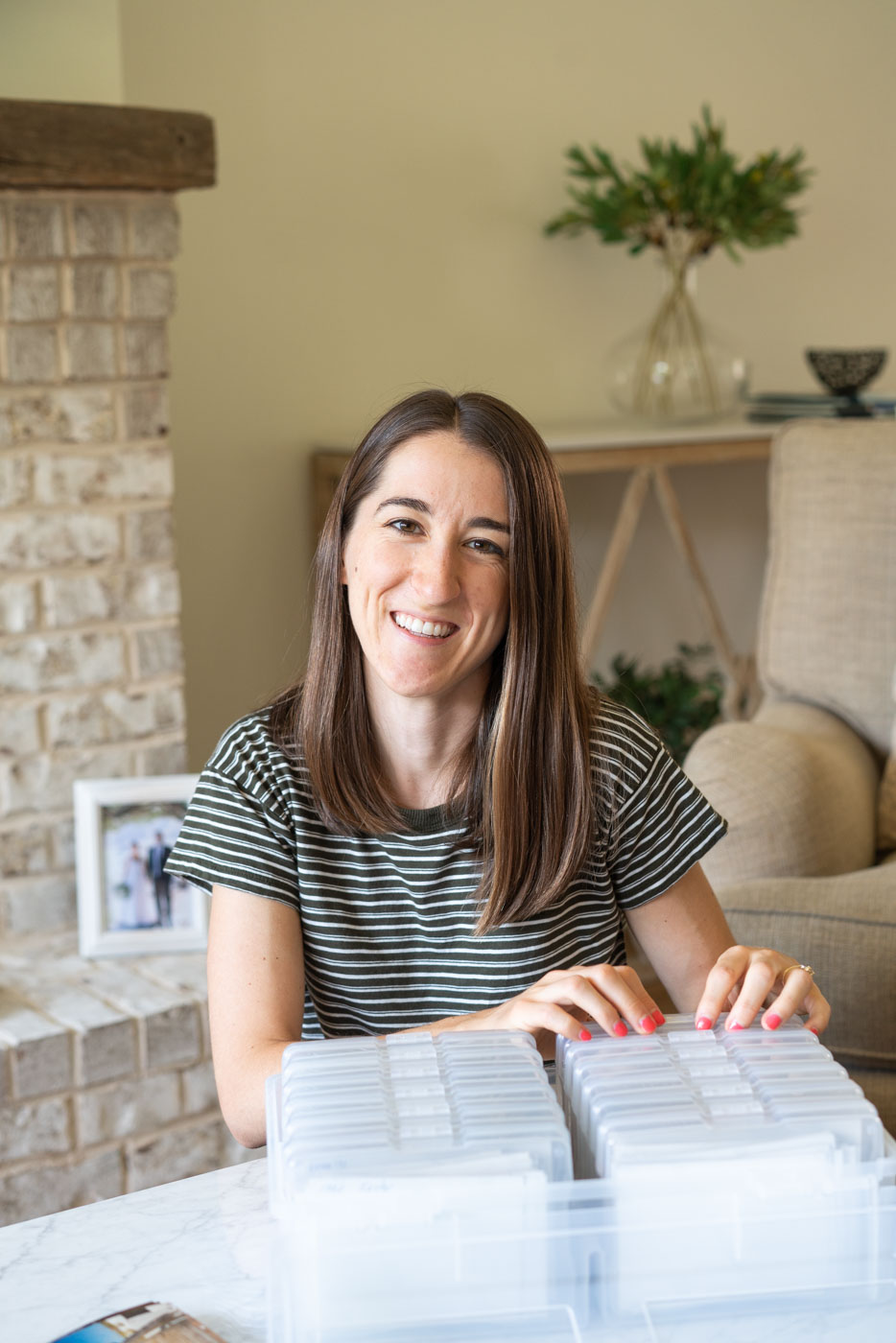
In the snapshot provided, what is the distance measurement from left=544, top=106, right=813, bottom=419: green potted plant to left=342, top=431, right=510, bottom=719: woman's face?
2.01 metres

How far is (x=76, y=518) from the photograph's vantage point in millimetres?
2123

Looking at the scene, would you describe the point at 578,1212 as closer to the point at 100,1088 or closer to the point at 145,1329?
the point at 145,1329

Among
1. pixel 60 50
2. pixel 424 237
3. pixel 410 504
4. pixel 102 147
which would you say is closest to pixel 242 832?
pixel 410 504

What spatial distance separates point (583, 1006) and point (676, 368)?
2.41 metres

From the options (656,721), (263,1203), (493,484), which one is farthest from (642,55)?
(263,1203)

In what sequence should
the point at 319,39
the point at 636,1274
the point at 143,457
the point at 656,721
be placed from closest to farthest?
the point at 636,1274, the point at 143,457, the point at 319,39, the point at 656,721

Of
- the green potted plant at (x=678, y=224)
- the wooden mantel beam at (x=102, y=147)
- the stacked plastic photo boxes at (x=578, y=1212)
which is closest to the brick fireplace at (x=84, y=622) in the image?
the wooden mantel beam at (x=102, y=147)

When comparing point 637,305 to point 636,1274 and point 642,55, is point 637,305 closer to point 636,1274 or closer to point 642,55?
point 642,55

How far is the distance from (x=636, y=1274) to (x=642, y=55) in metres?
3.06

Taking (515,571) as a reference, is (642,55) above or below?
above

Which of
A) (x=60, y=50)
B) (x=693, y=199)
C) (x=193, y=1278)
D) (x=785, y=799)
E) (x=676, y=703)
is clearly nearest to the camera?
(x=193, y=1278)

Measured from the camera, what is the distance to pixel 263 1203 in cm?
88

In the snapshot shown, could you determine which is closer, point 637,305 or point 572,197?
point 572,197

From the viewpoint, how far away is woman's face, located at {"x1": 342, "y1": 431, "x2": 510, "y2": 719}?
112cm
